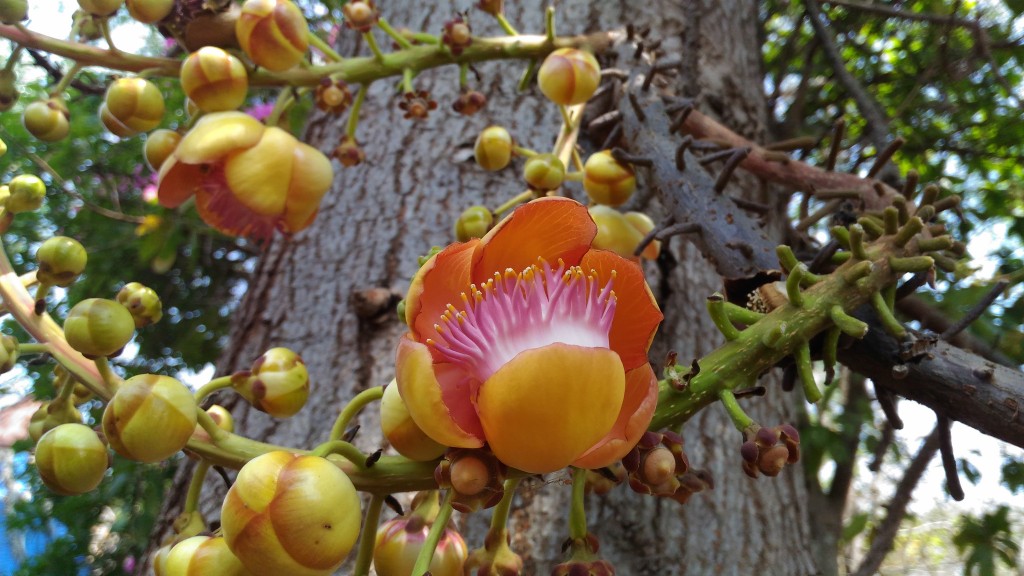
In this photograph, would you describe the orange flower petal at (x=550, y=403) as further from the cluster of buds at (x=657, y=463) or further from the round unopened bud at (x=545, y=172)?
the round unopened bud at (x=545, y=172)

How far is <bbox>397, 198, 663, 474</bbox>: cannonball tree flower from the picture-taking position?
448 mm

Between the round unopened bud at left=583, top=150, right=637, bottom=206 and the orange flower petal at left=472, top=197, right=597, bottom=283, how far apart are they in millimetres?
383

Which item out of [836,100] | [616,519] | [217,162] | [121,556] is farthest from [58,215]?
[836,100]

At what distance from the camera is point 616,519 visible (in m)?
1.02

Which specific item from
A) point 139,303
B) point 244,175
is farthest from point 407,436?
point 244,175

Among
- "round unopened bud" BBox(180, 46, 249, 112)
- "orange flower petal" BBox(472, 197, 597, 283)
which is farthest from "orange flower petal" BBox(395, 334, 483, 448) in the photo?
"round unopened bud" BBox(180, 46, 249, 112)

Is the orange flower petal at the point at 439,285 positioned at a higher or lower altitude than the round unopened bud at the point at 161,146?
lower

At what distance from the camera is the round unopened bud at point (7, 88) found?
0.83 meters

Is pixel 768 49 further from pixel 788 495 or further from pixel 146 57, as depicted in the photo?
pixel 146 57

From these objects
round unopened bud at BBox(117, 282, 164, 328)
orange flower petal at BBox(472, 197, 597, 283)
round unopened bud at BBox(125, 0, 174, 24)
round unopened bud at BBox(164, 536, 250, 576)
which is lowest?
round unopened bud at BBox(164, 536, 250, 576)

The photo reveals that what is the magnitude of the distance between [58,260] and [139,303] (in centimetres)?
8

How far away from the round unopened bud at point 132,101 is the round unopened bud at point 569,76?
51 cm

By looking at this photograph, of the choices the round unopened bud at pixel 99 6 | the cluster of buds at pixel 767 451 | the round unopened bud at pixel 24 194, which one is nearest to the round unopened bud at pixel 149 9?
the round unopened bud at pixel 99 6

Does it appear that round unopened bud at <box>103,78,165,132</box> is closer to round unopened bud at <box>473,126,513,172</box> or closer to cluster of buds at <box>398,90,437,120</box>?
cluster of buds at <box>398,90,437,120</box>
